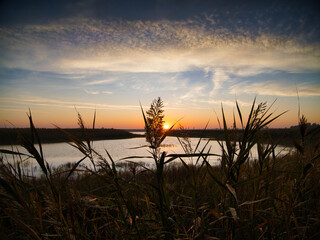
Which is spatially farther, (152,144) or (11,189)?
(152,144)

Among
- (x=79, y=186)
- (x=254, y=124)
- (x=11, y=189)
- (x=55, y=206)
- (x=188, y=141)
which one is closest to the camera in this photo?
(x=11, y=189)

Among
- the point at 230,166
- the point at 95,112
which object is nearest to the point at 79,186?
the point at 95,112

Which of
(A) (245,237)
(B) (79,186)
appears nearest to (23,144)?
(A) (245,237)

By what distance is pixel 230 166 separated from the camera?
1.48m

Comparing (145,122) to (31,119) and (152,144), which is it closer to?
(152,144)

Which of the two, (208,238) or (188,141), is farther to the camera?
(188,141)

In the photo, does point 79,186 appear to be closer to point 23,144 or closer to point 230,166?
point 23,144

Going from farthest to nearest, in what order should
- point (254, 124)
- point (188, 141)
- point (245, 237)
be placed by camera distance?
point (188, 141)
point (245, 237)
point (254, 124)

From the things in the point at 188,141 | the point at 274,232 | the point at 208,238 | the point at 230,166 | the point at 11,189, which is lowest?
the point at 274,232

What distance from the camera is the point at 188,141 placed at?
1.82 m

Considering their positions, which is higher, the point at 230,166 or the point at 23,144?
the point at 23,144

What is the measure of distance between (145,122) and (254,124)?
35.1 inches

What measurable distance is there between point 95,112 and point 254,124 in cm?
150

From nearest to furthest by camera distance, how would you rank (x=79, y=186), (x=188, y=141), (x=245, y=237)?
1. (x=245, y=237)
2. (x=188, y=141)
3. (x=79, y=186)
